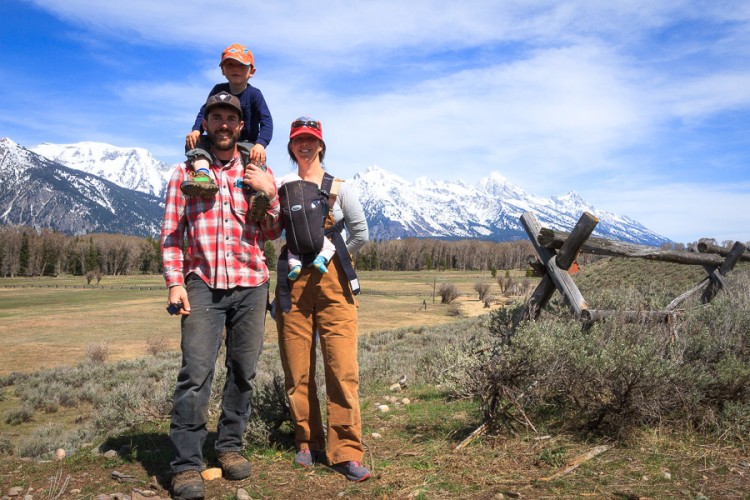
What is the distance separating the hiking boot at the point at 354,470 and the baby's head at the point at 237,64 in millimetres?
2983

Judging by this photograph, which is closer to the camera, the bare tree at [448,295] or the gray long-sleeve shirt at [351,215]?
the gray long-sleeve shirt at [351,215]

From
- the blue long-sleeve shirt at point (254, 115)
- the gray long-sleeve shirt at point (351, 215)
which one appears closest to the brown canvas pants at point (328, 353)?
the gray long-sleeve shirt at point (351, 215)

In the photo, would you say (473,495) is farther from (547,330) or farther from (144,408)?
(144,408)

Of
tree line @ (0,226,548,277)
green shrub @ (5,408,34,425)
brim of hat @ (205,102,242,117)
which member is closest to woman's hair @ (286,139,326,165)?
brim of hat @ (205,102,242,117)

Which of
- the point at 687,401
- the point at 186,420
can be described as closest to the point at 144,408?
the point at 186,420

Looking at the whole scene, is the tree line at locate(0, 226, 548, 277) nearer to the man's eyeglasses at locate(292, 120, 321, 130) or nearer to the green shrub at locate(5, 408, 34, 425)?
the green shrub at locate(5, 408, 34, 425)

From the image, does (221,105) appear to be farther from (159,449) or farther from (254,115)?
(159,449)

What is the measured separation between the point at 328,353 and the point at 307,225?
94 cm

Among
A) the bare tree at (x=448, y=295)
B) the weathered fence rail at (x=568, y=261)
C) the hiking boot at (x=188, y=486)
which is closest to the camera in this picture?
Result: the hiking boot at (x=188, y=486)

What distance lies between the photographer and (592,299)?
6461 mm

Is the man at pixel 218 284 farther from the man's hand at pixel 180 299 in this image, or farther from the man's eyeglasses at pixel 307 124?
the man's eyeglasses at pixel 307 124

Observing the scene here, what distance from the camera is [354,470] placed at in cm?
355

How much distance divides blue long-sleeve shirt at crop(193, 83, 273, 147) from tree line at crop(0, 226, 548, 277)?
7862 centimetres

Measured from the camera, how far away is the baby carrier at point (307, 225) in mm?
3658
